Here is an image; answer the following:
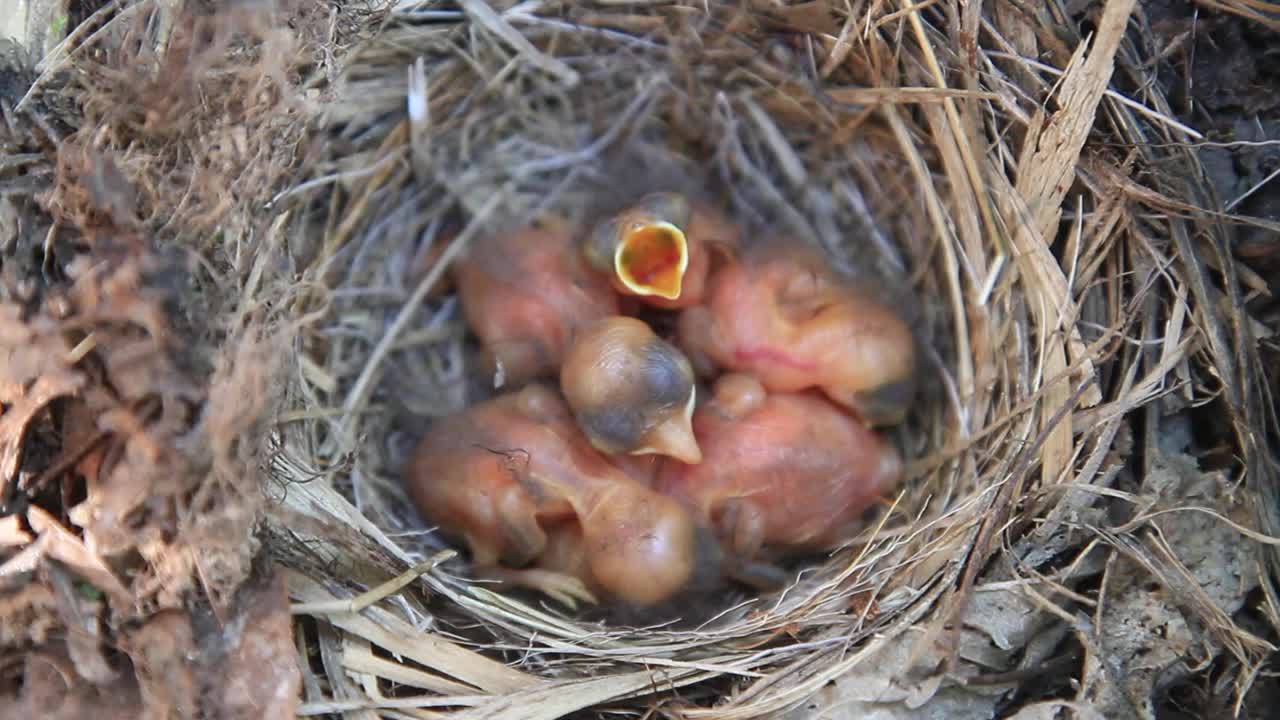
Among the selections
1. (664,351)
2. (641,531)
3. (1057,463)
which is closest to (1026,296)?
(1057,463)

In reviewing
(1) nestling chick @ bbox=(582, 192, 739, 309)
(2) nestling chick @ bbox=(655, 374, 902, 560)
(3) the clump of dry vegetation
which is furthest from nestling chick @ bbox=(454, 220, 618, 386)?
(3) the clump of dry vegetation

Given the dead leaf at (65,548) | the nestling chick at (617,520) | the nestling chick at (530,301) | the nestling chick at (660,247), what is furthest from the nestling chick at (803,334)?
the dead leaf at (65,548)

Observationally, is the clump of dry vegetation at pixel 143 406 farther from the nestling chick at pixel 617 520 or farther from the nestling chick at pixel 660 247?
the nestling chick at pixel 660 247

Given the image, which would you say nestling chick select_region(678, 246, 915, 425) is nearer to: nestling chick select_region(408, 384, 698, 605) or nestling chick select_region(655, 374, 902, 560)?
nestling chick select_region(655, 374, 902, 560)

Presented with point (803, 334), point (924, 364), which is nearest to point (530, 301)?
point (803, 334)

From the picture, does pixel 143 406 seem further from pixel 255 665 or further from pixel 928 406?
pixel 928 406

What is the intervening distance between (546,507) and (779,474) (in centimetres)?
40

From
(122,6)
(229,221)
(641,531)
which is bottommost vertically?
(641,531)

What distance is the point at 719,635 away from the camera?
1.51 m

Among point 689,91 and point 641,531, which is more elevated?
point 689,91

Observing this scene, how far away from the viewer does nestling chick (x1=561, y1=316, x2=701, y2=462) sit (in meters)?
1.59

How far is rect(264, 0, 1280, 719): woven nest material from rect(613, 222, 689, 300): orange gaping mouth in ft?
0.69

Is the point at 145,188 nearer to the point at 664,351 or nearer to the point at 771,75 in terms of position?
the point at 664,351

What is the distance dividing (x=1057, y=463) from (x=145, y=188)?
136cm
